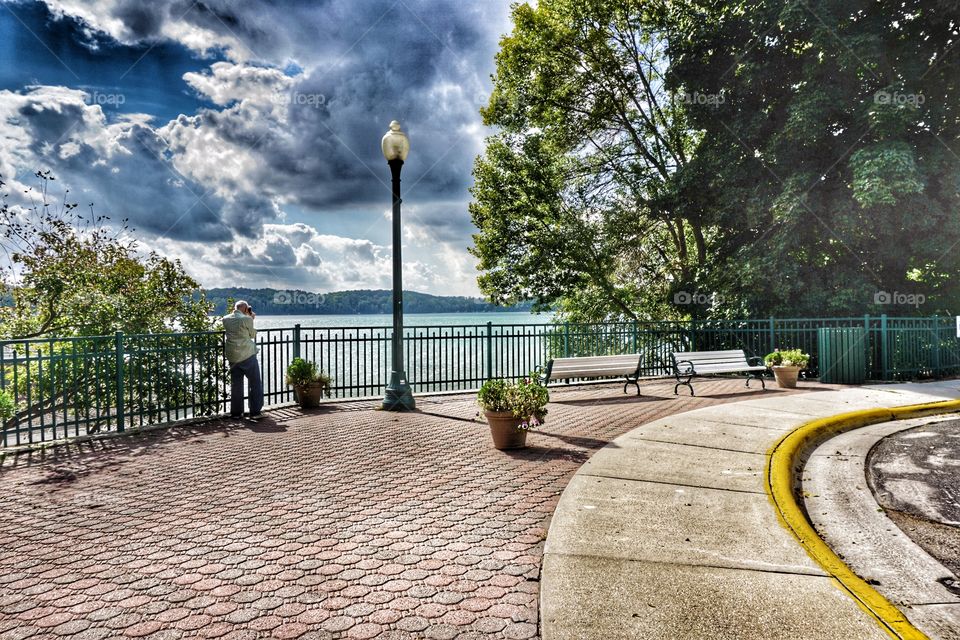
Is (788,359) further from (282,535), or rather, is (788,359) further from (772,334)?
(282,535)

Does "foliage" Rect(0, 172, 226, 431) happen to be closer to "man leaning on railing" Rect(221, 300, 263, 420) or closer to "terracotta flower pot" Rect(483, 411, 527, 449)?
"man leaning on railing" Rect(221, 300, 263, 420)

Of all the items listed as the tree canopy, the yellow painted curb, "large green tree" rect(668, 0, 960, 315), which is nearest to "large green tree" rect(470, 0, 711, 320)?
the tree canopy

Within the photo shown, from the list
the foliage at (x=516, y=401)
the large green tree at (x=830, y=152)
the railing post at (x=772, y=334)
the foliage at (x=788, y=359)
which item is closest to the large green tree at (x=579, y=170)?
the large green tree at (x=830, y=152)

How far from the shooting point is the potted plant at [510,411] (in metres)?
6.74

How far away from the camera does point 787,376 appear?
12461mm

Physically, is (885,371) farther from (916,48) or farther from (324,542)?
(324,542)

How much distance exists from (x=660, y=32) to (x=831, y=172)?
9011 mm

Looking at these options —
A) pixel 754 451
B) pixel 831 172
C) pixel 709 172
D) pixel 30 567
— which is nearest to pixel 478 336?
pixel 754 451

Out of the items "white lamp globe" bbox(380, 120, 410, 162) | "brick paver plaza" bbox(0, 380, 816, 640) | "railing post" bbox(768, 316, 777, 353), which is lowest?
"brick paver plaza" bbox(0, 380, 816, 640)

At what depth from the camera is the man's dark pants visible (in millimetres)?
9641

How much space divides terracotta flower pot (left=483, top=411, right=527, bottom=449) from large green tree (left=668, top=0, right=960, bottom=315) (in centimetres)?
1302

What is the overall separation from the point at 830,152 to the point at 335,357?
16363mm

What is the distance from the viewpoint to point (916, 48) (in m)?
16.9

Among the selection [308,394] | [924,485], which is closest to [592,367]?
[308,394]
